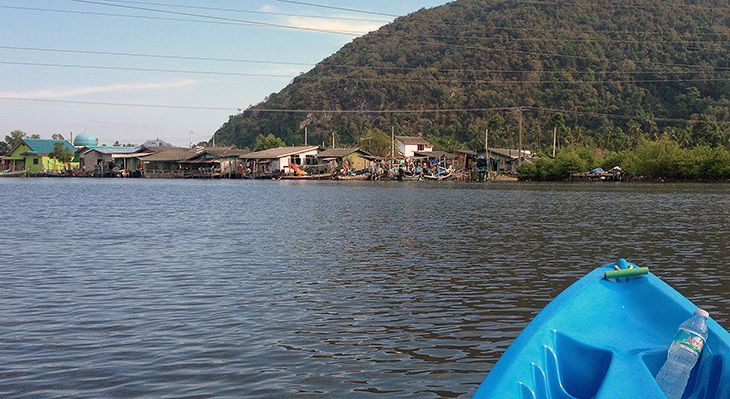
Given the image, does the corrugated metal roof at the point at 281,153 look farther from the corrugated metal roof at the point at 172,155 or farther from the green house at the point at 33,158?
the green house at the point at 33,158

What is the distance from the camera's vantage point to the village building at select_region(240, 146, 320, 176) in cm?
10756

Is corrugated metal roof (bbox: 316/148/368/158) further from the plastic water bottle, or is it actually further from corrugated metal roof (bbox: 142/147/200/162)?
the plastic water bottle

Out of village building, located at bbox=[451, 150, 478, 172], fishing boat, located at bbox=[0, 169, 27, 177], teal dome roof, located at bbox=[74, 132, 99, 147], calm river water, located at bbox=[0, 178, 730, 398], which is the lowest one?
calm river water, located at bbox=[0, 178, 730, 398]

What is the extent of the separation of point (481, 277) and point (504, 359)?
9393 millimetres

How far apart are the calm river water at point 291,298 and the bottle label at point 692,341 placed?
254 centimetres

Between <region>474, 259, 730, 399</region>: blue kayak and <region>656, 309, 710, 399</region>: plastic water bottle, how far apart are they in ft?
0.31

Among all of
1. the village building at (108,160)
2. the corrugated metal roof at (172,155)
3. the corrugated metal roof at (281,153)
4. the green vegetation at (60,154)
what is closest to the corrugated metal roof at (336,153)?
the corrugated metal roof at (281,153)

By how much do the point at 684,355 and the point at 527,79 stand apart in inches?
6241

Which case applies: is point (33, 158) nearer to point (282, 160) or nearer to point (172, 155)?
point (172, 155)

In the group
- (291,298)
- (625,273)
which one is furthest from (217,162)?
(625,273)

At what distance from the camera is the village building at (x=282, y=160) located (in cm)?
10756

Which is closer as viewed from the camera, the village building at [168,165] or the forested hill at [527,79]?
the village building at [168,165]

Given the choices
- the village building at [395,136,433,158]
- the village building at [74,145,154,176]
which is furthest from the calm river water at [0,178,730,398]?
the village building at [74,145,154,176]

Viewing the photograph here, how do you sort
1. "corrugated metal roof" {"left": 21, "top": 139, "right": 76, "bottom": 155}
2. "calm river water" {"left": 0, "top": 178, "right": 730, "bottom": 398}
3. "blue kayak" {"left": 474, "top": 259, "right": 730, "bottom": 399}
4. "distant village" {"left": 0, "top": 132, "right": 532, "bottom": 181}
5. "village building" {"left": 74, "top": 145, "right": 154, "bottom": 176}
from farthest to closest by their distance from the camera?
"corrugated metal roof" {"left": 21, "top": 139, "right": 76, "bottom": 155}, "village building" {"left": 74, "top": 145, "right": 154, "bottom": 176}, "distant village" {"left": 0, "top": 132, "right": 532, "bottom": 181}, "calm river water" {"left": 0, "top": 178, "right": 730, "bottom": 398}, "blue kayak" {"left": 474, "top": 259, "right": 730, "bottom": 399}
